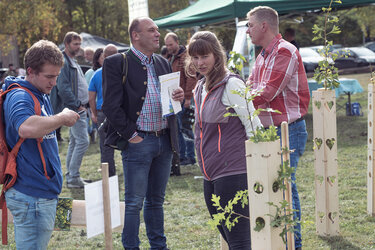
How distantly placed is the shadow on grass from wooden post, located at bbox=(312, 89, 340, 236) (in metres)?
0.17

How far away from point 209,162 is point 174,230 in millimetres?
2394

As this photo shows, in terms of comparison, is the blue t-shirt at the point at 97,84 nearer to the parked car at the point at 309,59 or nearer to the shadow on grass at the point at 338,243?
the shadow on grass at the point at 338,243

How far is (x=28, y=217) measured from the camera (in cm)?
285

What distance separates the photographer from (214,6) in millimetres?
10438

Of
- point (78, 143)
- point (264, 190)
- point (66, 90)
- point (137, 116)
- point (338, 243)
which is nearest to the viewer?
point (264, 190)

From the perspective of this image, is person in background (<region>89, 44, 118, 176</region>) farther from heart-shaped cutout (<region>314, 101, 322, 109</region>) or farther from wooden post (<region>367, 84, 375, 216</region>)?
wooden post (<region>367, 84, 375, 216</region>)

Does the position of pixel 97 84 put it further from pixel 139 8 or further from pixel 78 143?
pixel 139 8

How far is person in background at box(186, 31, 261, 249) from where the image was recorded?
3.07 metres

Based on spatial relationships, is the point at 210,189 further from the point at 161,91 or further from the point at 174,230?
the point at 174,230

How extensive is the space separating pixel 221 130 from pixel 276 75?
0.94 metres

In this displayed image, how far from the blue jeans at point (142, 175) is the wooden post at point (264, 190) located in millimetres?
1901

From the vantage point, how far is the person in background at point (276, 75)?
12.7 feet

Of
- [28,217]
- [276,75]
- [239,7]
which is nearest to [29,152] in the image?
[28,217]

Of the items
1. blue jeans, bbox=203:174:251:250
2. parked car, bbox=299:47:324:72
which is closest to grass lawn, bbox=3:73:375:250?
blue jeans, bbox=203:174:251:250
